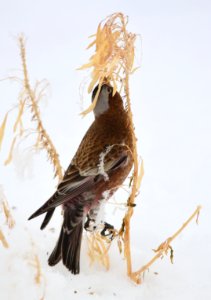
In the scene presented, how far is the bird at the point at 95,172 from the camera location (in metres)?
1.46

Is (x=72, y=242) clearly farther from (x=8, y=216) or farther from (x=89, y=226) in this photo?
(x=8, y=216)

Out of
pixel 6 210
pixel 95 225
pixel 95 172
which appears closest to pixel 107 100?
pixel 95 172

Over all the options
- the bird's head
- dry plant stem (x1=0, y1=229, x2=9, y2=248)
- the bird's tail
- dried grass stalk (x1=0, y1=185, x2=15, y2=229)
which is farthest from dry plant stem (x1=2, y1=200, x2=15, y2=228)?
the bird's head

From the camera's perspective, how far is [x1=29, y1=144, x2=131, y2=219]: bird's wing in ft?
4.72

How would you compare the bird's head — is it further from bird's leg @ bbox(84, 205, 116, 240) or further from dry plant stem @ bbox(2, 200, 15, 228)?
dry plant stem @ bbox(2, 200, 15, 228)

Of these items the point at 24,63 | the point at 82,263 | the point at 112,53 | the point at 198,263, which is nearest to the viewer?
the point at 112,53

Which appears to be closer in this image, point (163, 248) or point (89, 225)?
point (163, 248)

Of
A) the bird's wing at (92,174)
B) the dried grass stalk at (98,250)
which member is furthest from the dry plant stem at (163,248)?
the bird's wing at (92,174)

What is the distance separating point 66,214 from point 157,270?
0.37m

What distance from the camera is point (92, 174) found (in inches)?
57.3

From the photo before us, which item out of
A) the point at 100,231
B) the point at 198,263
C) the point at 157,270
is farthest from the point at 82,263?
the point at 198,263

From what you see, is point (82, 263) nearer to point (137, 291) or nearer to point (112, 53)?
point (137, 291)

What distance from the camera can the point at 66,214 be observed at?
1.51m

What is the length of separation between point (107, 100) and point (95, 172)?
220 mm
